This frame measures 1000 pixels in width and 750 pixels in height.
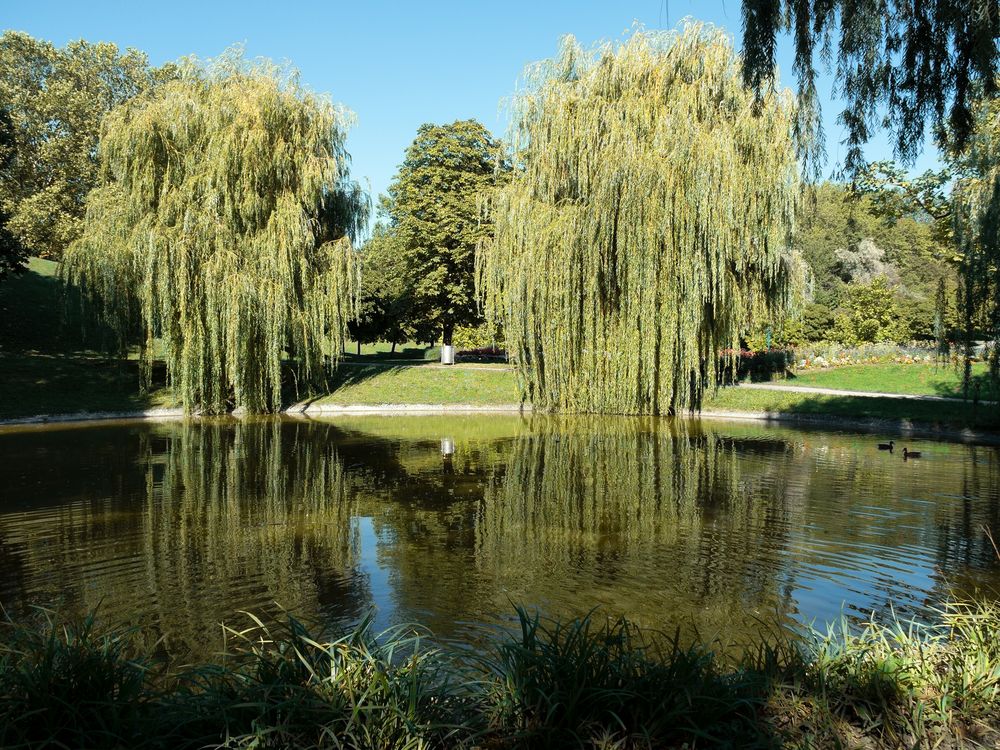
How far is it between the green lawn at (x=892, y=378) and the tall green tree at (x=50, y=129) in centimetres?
3390

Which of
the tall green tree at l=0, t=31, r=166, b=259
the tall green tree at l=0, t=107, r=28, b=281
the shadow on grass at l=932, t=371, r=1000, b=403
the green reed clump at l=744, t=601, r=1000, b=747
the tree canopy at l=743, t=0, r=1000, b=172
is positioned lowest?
the green reed clump at l=744, t=601, r=1000, b=747

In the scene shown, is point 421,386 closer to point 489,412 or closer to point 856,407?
point 489,412

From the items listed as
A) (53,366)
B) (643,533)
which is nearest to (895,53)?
(643,533)

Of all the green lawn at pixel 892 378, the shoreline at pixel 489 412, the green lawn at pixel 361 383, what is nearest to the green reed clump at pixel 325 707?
the shoreline at pixel 489 412

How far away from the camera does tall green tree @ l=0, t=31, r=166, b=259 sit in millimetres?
36281

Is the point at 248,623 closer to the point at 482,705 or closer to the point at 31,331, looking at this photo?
the point at 482,705

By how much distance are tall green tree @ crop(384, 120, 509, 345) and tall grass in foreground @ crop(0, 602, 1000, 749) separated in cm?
3074

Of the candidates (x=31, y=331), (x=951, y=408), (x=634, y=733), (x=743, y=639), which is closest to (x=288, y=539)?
(x=743, y=639)

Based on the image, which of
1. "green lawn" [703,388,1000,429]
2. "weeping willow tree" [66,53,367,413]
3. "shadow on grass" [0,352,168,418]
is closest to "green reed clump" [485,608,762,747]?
"green lawn" [703,388,1000,429]

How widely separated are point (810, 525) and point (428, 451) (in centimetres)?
904

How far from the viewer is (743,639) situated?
5992mm

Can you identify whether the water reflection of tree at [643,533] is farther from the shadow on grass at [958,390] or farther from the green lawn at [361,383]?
the shadow on grass at [958,390]

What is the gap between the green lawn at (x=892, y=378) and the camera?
1024 inches

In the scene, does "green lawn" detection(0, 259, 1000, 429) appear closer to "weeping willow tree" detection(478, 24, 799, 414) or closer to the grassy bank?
the grassy bank
